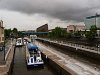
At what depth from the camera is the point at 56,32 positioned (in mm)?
144000

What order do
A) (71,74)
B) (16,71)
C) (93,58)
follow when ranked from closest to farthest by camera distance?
(71,74) → (16,71) → (93,58)

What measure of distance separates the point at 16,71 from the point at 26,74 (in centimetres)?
270

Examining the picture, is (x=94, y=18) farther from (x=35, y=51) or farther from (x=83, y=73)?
(x=83, y=73)

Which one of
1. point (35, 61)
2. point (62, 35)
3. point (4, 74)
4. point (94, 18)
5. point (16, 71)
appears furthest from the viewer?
point (94, 18)

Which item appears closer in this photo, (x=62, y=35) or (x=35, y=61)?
(x=35, y=61)

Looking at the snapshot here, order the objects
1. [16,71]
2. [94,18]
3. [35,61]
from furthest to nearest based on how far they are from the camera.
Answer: [94,18], [35,61], [16,71]

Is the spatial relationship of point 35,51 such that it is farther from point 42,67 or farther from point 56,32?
point 56,32

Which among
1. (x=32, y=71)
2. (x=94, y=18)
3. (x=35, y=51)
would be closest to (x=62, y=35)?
(x=94, y=18)

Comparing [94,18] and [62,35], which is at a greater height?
[94,18]

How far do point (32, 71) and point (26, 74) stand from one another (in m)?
2.30

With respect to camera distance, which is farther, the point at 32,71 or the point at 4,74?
the point at 32,71

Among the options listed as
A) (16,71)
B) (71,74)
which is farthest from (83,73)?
(16,71)

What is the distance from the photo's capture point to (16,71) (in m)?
35.4

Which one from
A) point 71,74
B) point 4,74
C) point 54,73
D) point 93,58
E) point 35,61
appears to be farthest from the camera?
point 93,58
